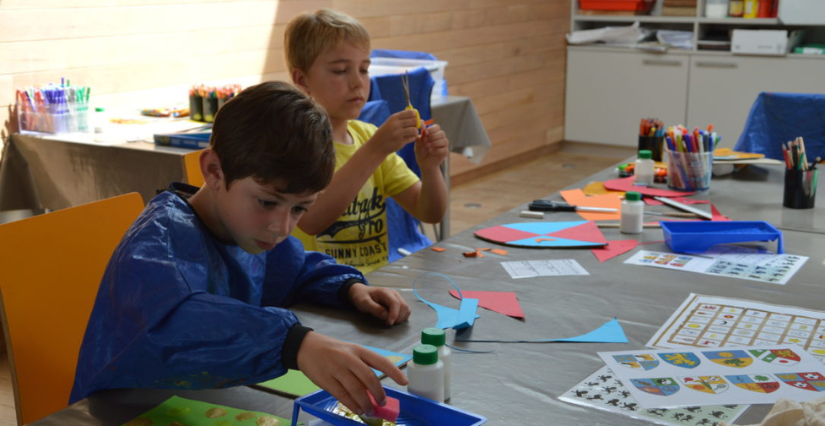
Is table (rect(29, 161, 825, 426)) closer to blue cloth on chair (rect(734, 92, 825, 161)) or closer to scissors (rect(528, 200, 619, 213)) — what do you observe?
scissors (rect(528, 200, 619, 213))

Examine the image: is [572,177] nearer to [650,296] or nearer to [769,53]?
[769,53]

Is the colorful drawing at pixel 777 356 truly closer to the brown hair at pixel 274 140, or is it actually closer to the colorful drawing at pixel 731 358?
the colorful drawing at pixel 731 358

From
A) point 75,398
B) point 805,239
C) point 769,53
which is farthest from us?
point 769,53

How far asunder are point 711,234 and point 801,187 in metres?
0.48

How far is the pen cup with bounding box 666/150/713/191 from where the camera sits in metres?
2.24

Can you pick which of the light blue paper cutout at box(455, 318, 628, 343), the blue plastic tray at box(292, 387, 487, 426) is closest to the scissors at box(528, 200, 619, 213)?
the light blue paper cutout at box(455, 318, 628, 343)

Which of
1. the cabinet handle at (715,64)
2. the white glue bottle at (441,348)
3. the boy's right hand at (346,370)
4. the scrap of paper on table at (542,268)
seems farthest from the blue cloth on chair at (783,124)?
the boy's right hand at (346,370)

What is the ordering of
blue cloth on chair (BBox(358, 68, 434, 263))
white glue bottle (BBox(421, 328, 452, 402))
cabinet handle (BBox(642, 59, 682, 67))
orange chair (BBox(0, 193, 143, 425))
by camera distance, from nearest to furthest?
white glue bottle (BBox(421, 328, 452, 402))
orange chair (BBox(0, 193, 143, 425))
blue cloth on chair (BBox(358, 68, 434, 263))
cabinet handle (BBox(642, 59, 682, 67))

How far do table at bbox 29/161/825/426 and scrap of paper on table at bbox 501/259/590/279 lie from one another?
0.02 metres

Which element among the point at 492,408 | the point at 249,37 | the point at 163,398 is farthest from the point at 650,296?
the point at 249,37

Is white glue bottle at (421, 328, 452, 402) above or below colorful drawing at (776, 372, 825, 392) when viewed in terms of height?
above

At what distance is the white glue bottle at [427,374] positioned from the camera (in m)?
1.03

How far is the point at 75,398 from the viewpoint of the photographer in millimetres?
1159

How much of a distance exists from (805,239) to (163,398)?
1.41 meters
